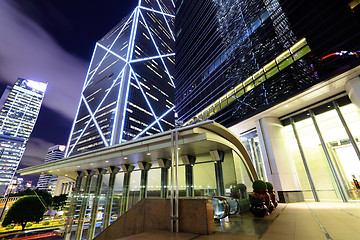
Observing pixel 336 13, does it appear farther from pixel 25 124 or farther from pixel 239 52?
pixel 25 124

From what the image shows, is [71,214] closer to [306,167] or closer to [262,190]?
[262,190]

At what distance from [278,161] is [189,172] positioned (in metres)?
7.72

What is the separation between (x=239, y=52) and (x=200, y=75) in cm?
1056

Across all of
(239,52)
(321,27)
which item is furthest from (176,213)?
(239,52)

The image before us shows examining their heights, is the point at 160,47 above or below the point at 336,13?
above

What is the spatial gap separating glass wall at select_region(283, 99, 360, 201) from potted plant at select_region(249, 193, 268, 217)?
9324 millimetres

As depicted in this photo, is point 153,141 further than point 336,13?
No

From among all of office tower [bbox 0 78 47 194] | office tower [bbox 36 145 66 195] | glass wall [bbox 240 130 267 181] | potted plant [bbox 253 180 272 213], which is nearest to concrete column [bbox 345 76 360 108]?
glass wall [bbox 240 130 267 181]

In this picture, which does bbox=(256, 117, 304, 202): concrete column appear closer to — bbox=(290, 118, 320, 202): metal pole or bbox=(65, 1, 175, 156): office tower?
bbox=(290, 118, 320, 202): metal pole

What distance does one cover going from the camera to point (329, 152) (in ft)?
42.6

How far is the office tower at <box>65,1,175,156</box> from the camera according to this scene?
70.4 m

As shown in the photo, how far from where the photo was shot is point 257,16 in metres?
18.4

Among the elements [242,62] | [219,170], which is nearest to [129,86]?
[242,62]

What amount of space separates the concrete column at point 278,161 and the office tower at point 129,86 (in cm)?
5848
